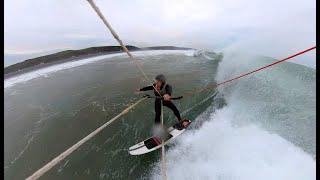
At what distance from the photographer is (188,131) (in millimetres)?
7723

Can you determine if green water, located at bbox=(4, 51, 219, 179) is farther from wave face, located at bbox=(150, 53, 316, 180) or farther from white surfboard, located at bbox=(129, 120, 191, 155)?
wave face, located at bbox=(150, 53, 316, 180)

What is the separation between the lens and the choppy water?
20.7 ft

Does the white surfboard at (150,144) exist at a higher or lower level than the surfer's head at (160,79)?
lower

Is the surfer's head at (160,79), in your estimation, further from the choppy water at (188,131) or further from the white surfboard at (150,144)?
the choppy water at (188,131)

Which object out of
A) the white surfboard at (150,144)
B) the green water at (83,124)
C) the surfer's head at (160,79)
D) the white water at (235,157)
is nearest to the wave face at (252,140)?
the white water at (235,157)

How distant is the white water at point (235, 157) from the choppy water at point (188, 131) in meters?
0.02

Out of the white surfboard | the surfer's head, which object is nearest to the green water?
the white surfboard

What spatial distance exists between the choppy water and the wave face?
0.9 inches

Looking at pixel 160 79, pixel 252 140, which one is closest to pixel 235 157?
pixel 252 140

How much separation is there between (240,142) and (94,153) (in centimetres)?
390

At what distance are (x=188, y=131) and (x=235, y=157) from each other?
65.7 inches

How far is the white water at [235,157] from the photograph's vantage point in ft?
19.4

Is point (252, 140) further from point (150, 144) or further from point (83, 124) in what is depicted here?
point (83, 124)
